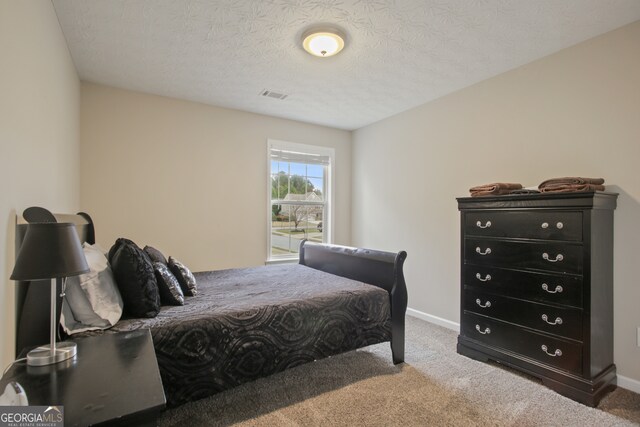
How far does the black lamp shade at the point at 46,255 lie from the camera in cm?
111

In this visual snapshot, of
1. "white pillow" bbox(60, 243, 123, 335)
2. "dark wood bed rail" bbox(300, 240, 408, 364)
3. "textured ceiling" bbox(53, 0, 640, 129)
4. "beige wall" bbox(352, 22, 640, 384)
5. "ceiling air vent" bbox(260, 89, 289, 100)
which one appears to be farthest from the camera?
"ceiling air vent" bbox(260, 89, 289, 100)

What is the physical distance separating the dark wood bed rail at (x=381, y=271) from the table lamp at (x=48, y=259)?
205 centimetres

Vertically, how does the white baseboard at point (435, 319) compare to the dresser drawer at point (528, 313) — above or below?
below

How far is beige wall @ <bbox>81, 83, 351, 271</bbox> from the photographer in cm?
324

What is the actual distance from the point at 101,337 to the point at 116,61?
7.86ft

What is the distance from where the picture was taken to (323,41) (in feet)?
7.64

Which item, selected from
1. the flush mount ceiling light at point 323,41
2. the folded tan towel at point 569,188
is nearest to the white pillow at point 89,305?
the flush mount ceiling light at point 323,41

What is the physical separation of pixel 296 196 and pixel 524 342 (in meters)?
3.11

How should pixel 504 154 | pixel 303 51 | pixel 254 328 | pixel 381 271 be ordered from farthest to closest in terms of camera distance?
pixel 504 154 → pixel 381 271 → pixel 303 51 → pixel 254 328

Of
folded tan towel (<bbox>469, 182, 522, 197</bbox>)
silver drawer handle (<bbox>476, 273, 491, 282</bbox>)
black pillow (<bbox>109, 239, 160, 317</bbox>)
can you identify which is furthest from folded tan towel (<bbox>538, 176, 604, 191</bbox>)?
black pillow (<bbox>109, 239, 160, 317</bbox>)

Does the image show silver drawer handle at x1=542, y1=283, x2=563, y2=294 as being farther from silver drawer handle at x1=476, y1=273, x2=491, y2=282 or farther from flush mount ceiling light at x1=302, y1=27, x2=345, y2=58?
flush mount ceiling light at x1=302, y1=27, x2=345, y2=58

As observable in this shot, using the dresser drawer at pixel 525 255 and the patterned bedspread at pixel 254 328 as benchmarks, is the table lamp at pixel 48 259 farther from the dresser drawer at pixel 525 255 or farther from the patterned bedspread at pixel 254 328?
the dresser drawer at pixel 525 255

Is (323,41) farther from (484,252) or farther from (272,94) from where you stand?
(484,252)

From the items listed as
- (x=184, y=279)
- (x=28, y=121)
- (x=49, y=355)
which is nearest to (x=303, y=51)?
(x=28, y=121)
